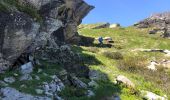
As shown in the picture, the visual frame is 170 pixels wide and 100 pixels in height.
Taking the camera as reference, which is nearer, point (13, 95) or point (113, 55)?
point (13, 95)

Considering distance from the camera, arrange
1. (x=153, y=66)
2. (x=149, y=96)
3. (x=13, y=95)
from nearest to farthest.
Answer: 1. (x=13, y=95)
2. (x=149, y=96)
3. (x=153, y=66)

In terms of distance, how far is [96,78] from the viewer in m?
36.2

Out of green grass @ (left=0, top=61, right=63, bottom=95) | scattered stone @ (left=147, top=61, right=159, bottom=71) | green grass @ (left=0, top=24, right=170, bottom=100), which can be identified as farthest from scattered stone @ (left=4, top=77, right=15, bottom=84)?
scattered stone @ (left=147, top=61, right=159, bottom=71)

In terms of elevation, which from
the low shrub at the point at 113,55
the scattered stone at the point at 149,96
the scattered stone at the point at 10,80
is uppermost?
the scattered stone at the point at 10,80

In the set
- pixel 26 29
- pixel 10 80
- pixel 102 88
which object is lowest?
pixel 102 88

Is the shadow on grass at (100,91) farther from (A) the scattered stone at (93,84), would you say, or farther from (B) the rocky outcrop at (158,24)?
(B) the rocky outcrop at (158,24)

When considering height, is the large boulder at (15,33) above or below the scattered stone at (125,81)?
above

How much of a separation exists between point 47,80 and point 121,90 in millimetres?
6589

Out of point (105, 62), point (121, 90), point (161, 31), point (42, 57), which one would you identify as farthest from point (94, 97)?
point (161, 31)

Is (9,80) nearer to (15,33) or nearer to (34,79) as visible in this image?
(34,79)

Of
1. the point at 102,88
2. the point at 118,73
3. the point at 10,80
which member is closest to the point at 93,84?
the point at 102,88

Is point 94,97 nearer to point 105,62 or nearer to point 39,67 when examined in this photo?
point 39,67

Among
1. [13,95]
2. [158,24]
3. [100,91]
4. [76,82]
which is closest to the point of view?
[13,95]

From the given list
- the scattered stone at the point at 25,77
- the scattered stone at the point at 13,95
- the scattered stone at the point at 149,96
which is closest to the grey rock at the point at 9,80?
the scattered stone at the point at 25,77
